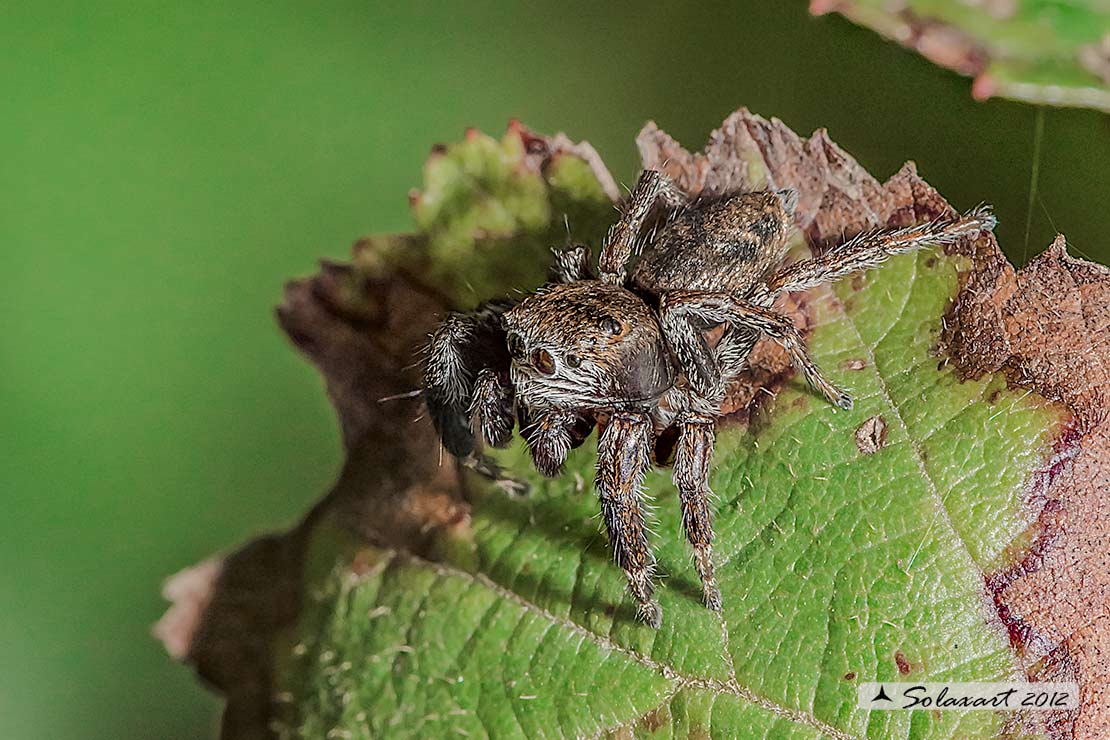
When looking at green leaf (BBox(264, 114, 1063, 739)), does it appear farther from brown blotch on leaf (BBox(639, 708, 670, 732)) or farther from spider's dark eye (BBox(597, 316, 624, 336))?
spider's dark eye (BBox(597, 316, 624, 336))

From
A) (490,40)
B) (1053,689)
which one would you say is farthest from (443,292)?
(1053,689)

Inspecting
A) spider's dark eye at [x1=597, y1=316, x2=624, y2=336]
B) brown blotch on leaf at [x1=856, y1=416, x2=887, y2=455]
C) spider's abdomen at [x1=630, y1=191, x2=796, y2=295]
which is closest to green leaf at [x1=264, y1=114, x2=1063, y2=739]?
brown blotch on leaf at [x1=856, y1=416, x2=887, y2=455]

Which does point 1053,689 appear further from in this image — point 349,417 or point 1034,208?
point 349,417

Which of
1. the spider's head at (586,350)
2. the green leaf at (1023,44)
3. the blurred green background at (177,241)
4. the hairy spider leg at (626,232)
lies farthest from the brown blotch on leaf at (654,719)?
the blurred green background at (177,241)

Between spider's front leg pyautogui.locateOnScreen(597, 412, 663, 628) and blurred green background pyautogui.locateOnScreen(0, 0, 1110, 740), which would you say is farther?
blurred green background pyautogui.locateOnScreen(0, 0, 1110, 740)

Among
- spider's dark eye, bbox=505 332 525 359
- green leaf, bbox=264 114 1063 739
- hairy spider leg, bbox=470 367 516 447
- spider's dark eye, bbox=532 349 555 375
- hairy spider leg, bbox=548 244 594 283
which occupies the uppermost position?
hairy spider leg, bbox=548 244 594 283

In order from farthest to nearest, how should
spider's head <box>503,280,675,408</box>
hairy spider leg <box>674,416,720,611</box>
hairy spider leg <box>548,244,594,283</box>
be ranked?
hairy spider leg <box>548,244,594,283</box> < spider's head <box>503,280,675,408</box> < hairy spider leg <box>674,416,720,611</box>
